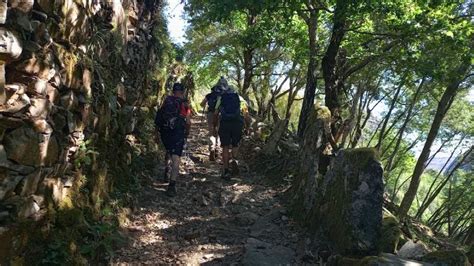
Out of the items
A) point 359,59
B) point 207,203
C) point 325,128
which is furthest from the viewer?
point 359,59

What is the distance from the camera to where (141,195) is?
748 cm

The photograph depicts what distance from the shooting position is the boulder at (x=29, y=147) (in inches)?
148

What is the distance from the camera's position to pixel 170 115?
812cm

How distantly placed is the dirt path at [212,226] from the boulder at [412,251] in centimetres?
125

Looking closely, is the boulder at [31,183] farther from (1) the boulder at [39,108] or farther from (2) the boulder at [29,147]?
(1) the boulder at [39,108]

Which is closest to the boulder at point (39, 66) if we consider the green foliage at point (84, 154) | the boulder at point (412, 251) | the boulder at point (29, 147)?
the boulder at point (29, 147)

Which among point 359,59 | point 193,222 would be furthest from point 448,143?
point 193,222

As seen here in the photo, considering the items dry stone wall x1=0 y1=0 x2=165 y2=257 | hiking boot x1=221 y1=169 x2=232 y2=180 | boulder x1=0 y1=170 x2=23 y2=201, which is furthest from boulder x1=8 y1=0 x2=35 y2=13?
hiking boot x1=221 y1=169 x2=232 y2=180

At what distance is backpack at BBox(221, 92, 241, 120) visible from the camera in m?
9.33

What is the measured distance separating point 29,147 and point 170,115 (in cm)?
425

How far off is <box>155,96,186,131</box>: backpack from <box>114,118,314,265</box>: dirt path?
3.92 feet

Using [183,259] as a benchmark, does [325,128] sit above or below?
above

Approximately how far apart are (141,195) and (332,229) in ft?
11.6

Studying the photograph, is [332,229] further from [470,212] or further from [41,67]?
[470,212]
